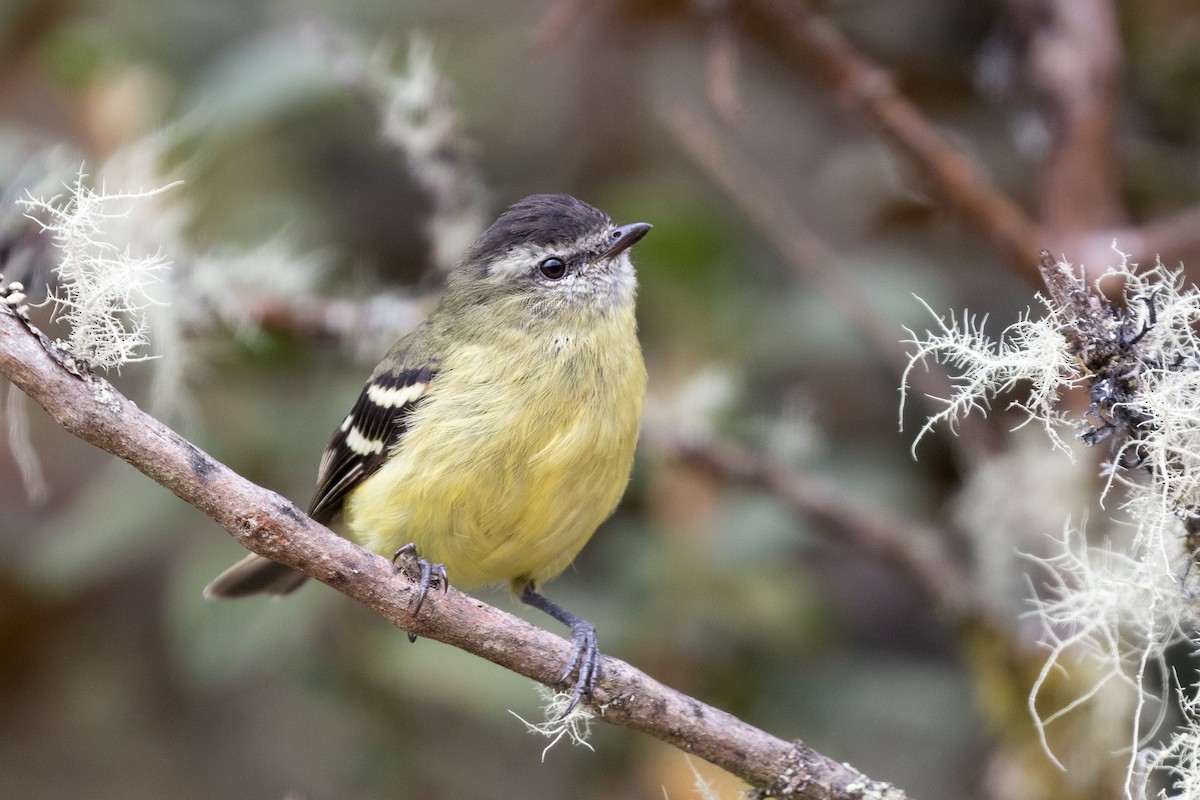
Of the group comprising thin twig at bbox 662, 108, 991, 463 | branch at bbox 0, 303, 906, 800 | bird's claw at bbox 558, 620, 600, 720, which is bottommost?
branch at bbox 0, 303, 906, 800

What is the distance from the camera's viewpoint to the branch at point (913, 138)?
2852 mm

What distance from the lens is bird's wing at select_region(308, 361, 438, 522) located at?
2.61 meters

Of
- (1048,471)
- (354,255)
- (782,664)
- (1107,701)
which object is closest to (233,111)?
(354,255)

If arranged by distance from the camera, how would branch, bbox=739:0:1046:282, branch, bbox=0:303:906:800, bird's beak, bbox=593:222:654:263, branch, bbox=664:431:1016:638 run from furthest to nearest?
branch, bbox=664:431:1016:638
branch, bbox=739:0:1046:282
bird's beak, bbox=593:222:654:263
branch, bbox=0:303:906:800

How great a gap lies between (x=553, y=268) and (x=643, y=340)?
1.15 metres

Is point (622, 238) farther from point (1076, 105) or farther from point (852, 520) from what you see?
point (1076, 105)

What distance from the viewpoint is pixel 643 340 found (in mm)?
3859

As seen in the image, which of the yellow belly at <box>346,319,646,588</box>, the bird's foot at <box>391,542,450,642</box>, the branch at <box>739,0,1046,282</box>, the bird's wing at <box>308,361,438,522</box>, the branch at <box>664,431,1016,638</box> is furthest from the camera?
the branch at <box>664,431,1016,638</box>

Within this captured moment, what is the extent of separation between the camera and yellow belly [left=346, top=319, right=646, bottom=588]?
7.81 feet

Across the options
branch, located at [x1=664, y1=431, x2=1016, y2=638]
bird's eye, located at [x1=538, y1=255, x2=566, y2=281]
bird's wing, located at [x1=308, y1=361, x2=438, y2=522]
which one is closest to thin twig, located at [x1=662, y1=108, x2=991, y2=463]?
branch, located at [x1=664, y1=431, x2=1016, y2=638]

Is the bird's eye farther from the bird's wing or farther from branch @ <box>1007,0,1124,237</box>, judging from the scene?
branch @ <box>1007,0,1124,237</box>

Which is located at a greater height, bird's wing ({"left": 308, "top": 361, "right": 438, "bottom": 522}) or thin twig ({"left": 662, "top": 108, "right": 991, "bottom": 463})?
thin twig ({"left": 662, "top": 108, "right": 991, "bottom": 463})

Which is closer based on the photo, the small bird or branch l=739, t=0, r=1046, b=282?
the small bird

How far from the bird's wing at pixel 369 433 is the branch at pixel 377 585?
0.83 meters
